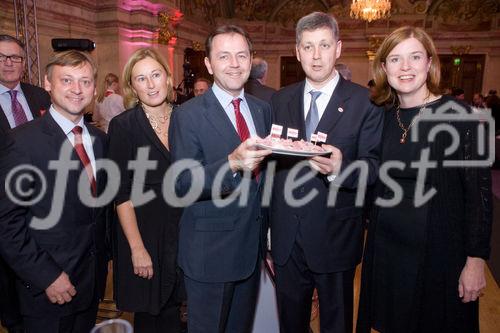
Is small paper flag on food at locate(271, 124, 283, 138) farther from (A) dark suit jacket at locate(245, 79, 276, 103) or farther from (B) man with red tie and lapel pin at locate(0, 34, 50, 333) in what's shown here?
(B) man with red tie and lapel pin at locate(0, 34, 50, 333)

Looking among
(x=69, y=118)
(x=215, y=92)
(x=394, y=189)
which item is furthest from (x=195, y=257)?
(x=394, y=189)

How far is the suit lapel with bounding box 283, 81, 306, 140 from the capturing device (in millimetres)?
2170

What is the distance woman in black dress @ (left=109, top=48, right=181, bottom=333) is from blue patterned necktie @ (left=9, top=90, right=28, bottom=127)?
5.71 feet

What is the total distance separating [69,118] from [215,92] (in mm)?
803

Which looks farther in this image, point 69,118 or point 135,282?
point 135,282

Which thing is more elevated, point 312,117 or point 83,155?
point 312,117

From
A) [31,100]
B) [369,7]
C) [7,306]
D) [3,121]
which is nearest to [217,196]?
[7,306]

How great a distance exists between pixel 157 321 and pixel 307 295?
1.08 meters

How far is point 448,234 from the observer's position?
6.64 ft

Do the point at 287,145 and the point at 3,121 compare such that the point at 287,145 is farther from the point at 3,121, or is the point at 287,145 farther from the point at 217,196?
the point at 3,121

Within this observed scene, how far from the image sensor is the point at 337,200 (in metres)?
2.12

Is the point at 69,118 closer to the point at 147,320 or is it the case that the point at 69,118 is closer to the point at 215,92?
the point at 215,92

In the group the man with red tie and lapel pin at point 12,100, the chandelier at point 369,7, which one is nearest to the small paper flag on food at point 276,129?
the man with red tie and lapel pin at point 12,100

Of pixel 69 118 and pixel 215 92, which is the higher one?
pixel 215 92
